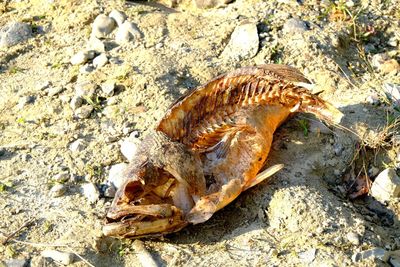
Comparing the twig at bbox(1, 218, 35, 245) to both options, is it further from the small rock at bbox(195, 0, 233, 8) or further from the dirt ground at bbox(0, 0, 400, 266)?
the small rock at bbox(195, 0, 233, 8)

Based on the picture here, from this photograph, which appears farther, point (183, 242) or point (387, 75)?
point (387, 75)

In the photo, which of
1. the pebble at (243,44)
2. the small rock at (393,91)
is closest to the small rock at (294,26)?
the pebble at (243,44)

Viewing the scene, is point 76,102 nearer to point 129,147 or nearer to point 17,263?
point 129,147

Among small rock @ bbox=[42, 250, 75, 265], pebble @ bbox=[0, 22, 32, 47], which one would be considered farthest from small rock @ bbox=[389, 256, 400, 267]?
pebble @ bbox=[0, 22, 32, 47]

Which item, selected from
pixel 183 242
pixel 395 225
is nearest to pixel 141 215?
pixel 183 242

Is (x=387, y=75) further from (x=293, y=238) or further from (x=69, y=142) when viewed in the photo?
(x=69, y=142)

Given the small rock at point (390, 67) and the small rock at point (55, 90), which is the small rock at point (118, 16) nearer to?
the small rock at point (55, 90)

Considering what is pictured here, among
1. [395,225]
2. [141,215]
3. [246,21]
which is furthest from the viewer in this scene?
→ [246,21]
